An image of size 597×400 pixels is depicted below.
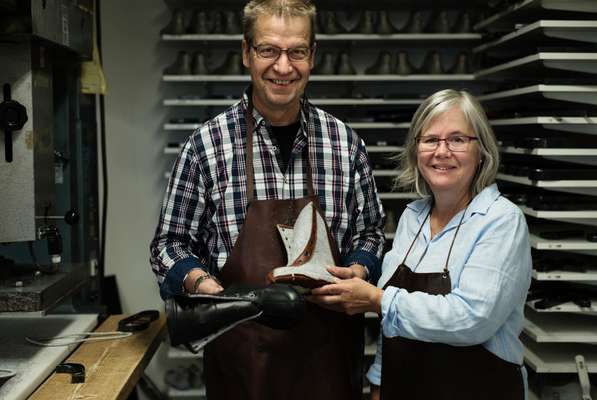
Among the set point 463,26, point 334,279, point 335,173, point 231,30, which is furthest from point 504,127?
point 334,279

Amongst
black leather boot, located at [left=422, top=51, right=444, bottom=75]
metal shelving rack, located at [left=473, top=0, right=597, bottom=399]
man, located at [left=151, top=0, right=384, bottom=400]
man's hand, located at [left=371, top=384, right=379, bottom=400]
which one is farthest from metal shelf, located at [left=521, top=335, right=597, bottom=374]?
black leather boot, located at [left=422, top=51, right=444, bottom=75]

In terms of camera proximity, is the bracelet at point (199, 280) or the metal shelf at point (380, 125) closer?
the bracelet at point (199, 280)

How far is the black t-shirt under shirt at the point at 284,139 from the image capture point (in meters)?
1.88

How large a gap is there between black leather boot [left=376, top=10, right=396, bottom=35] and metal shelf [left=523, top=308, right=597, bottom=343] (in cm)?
161

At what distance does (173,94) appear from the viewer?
395 centimetres

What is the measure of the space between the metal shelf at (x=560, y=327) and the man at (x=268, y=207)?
1132mm

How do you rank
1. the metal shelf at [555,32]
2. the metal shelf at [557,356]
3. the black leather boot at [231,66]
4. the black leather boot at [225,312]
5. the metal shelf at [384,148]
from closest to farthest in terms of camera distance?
the black leather boot at [225,312], the metal shelf at [555,32], the metal shelf at [557,356], the metal shelf at [384,148], the black leather boot at [231,66]

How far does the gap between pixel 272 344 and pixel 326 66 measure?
7.25 feet

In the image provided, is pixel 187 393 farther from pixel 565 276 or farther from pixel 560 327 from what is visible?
pixel 565 276

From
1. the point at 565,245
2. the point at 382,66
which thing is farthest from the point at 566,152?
the point at 382,66

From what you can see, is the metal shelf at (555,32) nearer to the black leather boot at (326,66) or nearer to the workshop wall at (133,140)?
the black leather boot at (326,66)

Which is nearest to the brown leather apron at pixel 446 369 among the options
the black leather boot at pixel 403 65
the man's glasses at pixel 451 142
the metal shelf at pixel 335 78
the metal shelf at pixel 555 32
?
the man's glasses at pixel 451 142

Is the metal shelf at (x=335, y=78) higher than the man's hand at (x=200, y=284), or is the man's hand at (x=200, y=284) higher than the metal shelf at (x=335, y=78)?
the metal shelf at (x=335, y=78)

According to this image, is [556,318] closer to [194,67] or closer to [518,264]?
[518,264]
